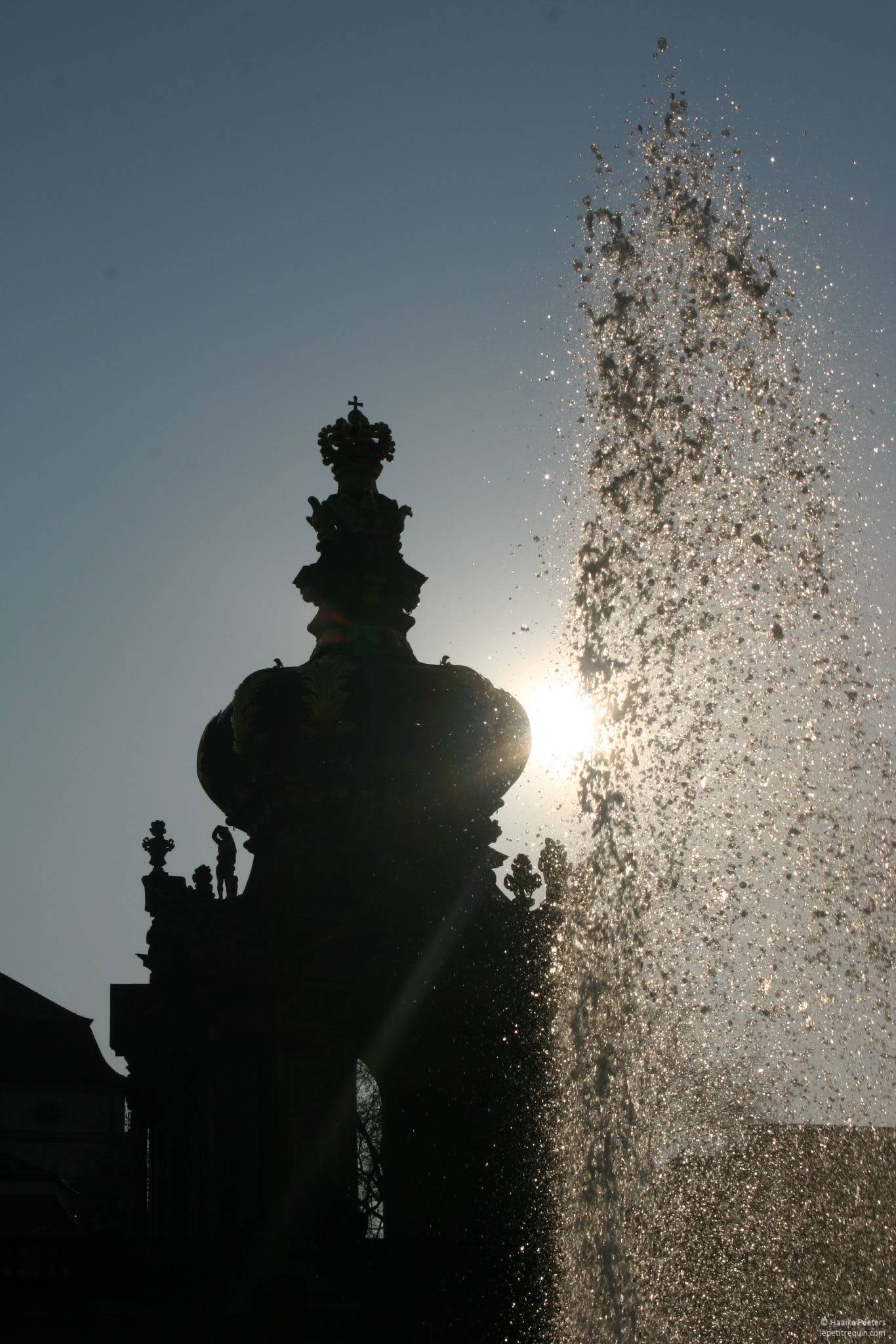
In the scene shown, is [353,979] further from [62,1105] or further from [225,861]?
[62,1105]

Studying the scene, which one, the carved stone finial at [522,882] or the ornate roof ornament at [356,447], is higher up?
the ornate roof ornament at [356,447]

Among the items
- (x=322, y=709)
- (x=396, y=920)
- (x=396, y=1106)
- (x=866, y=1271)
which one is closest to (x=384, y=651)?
(x=322, y=709)

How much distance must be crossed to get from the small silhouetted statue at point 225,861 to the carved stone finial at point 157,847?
3.53ft

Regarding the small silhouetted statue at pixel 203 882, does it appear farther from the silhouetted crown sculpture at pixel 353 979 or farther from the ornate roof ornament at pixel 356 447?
the ornate roof ornament at pixel 356 447

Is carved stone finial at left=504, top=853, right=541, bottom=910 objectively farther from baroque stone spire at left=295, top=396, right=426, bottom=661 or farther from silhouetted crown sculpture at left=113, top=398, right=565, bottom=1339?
baroque stone spire at left=295, top=396, right=426, bottom=661

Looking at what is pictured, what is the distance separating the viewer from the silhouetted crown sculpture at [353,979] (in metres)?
21.6

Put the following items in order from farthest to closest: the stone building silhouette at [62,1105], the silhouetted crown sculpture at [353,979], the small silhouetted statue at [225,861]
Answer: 1. the stone building silhouette at [62,1105]
2. the small silhouetted statue at [225,861]
3. the silhouetted crown sculpture at [353,979]

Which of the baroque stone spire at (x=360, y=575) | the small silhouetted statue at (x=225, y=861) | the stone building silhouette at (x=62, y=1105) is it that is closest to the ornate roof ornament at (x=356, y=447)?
the baroque stone spire at (x=360, y=575)

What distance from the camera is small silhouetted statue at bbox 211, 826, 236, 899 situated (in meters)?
25.4

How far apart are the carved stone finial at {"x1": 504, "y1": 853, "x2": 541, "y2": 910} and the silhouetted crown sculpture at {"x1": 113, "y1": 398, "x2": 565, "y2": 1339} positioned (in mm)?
35

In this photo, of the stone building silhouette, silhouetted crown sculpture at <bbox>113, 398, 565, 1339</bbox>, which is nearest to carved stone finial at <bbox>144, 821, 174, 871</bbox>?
silhouetted crown sculpture at <bbox>113, 398, 565, 1339</bbox>

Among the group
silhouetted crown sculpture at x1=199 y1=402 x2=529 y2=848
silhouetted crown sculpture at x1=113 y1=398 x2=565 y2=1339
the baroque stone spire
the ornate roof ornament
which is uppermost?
the ornate roof ornament

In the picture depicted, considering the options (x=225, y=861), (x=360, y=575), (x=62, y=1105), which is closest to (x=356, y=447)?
(x=360, y=575)

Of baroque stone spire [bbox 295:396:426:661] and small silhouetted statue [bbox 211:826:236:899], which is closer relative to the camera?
small silhouetted statue [bbox 211:826:236:899]
